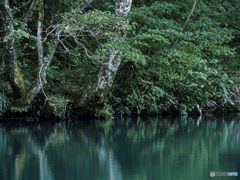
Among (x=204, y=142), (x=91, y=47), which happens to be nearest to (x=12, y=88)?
(x=91, y=47)

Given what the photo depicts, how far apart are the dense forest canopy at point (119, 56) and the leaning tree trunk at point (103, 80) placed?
1.1 inches

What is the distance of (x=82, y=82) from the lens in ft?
34.6

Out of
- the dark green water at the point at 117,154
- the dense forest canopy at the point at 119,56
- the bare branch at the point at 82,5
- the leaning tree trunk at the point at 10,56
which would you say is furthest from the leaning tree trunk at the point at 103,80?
the dark green water at the point at 117,154

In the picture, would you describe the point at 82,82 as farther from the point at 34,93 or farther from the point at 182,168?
the point at 182,168

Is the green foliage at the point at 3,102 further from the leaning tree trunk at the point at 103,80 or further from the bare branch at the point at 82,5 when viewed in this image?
the bare branch at the point at 82,5

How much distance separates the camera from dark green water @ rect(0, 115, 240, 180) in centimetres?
365

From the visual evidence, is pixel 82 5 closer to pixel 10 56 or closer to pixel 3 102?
pixel 10 56

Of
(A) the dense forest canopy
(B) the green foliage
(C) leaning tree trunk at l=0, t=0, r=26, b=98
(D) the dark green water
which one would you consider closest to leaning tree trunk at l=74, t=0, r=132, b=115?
(A) the dense forest canopy

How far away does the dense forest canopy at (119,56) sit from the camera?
27.5 ft

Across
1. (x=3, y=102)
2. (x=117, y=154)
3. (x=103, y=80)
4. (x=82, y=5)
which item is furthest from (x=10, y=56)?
(x=117, y=154)

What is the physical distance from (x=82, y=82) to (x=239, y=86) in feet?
20.4

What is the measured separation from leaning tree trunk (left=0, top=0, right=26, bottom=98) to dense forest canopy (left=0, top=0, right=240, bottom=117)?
0.08 feet

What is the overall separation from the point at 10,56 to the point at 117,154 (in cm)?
453

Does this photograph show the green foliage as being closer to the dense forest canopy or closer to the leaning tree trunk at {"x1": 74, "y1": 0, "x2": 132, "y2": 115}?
the dense forest canopy
